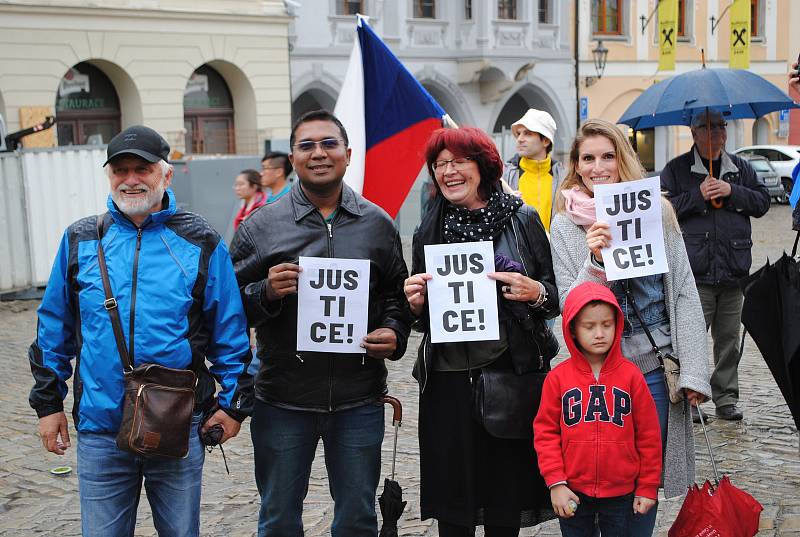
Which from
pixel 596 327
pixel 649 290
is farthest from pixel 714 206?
pixel 596 327

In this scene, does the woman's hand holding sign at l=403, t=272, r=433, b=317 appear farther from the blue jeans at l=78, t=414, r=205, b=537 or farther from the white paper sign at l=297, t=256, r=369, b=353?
the blue jeans at l=78, t=414, r=205, b=537

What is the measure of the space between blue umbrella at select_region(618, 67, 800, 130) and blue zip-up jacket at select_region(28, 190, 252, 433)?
3951 millimetres

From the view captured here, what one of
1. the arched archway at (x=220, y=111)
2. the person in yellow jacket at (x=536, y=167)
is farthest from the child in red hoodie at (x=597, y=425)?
the arched archway at (x=220, y=111)

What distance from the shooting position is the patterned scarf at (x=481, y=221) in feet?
13.0

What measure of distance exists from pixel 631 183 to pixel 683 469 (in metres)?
1.15

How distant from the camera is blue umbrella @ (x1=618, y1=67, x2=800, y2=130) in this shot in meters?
6.63

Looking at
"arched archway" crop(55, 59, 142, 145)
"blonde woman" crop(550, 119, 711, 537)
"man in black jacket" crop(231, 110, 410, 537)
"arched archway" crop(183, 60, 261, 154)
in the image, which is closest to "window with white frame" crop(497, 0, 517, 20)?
"arched archway" crop(183, 60, 261, 154)

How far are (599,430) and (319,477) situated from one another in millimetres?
2801

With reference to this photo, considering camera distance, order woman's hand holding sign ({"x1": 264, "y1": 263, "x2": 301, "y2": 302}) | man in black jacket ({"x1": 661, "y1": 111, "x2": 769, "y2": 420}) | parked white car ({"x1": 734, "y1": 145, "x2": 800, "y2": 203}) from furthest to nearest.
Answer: parked white car ({"x1": 734, "y1": 145, "x2": 800, "y2": 203}) → man in black jacket ({"x1": 661, "y1": 111, "x2": 769, "y2": 420}) → woman's hand holding sign ({"x1": 264, "y1": 263, "x2": 301, "y2": 302})

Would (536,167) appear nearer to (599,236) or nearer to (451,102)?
(599,236)

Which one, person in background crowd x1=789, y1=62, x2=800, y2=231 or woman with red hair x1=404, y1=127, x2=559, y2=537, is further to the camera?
person in background crowd x1=789, y1=62, x2=800, y2=231

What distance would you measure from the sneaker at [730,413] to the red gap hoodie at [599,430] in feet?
11.9

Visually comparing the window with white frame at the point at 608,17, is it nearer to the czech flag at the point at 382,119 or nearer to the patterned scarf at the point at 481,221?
the czech flag at the point at 382,119

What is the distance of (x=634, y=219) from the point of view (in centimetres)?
401
